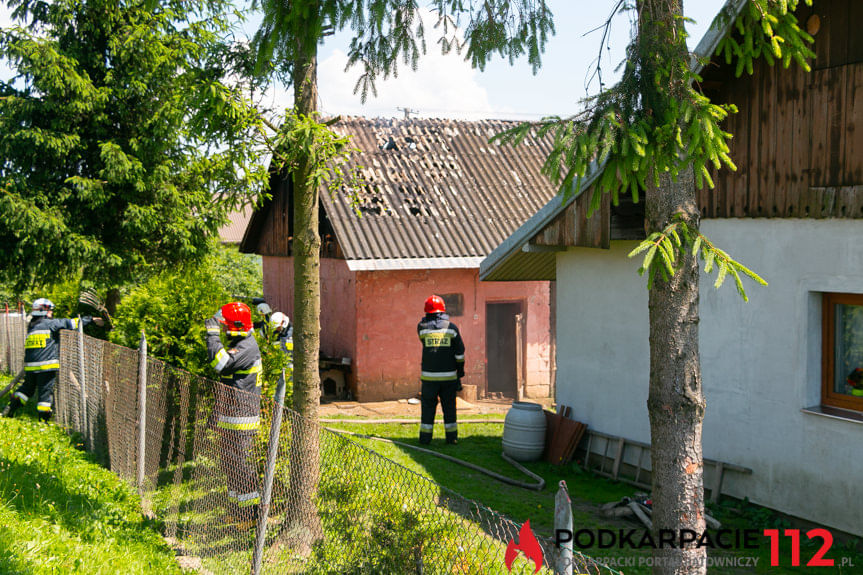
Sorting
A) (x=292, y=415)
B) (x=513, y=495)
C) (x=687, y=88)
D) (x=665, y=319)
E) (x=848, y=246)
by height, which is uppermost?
(x=687, y=88)

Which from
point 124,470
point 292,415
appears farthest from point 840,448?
point 124,470

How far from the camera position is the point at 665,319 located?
4.45 metres

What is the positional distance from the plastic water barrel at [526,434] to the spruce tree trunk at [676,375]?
5530 millimetres

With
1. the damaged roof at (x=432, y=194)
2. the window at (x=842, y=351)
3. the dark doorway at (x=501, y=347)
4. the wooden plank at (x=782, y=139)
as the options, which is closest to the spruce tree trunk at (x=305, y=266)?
the wooden plank at (x=782, y=139)

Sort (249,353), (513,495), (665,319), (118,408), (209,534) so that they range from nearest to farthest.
→ (665,319), (209,534), (249,353), (118,408), (513,495)

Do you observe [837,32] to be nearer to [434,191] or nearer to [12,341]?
[434,191]

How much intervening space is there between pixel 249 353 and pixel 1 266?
783cm

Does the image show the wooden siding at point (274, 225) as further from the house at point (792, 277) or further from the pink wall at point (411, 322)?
the house at point (792, 277)

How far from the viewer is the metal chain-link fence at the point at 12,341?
1542 cm

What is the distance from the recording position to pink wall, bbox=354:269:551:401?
15.3 metres

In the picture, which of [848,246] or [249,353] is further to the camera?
[249,353]

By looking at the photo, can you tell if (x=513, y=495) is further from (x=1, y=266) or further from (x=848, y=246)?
(x=1, y=266)

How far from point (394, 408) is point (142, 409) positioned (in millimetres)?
7981

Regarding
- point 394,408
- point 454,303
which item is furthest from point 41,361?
point 454,303
